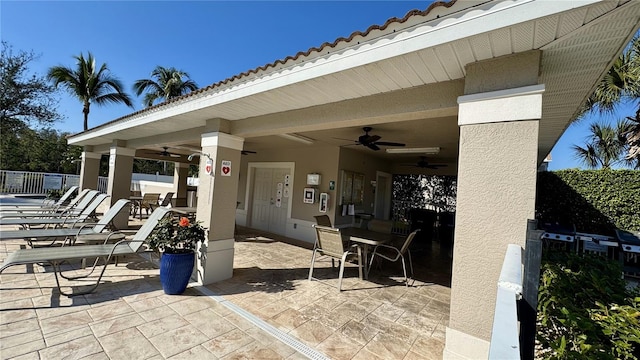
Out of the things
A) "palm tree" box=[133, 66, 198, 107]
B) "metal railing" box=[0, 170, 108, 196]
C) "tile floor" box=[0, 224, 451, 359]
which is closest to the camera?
"tile floor" box=[0, 224, 451, 359]

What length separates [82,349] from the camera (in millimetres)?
2271

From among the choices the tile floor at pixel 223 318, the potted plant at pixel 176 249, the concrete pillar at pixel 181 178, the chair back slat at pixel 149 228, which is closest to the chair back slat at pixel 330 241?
the tile floor at pixel 223 318

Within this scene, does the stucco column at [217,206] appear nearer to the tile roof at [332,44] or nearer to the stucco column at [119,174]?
the tile roof at [332,44]

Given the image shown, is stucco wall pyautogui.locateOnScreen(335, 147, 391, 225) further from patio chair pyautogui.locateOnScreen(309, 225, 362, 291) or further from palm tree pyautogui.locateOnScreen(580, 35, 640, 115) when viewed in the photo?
palm tree pyautogui.locateOnScreen(580, 35, 640, 115)

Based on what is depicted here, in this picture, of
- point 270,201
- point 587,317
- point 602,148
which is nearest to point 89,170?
point 270,201

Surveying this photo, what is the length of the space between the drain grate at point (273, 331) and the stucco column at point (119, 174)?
5811 millimetres

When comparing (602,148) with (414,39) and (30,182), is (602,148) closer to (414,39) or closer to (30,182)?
(414,39)

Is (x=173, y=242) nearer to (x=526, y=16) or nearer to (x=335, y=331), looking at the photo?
(x=335, y=331)

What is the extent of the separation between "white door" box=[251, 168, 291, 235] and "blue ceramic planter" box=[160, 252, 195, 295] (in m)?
4.67

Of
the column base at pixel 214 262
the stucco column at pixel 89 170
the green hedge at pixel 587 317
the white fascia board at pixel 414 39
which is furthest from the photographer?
the stucco column at pixel 89 170

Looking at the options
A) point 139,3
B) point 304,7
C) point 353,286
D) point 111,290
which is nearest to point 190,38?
point 139,3

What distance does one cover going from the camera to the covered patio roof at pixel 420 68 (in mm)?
1638

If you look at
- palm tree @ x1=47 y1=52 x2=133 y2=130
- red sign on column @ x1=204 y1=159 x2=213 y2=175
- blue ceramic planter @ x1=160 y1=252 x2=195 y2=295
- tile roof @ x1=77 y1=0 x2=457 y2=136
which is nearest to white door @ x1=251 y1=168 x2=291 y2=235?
red sign on column @ x1=204 y1=159 x2=213 y2=175

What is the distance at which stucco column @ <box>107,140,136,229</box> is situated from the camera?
291 inches
